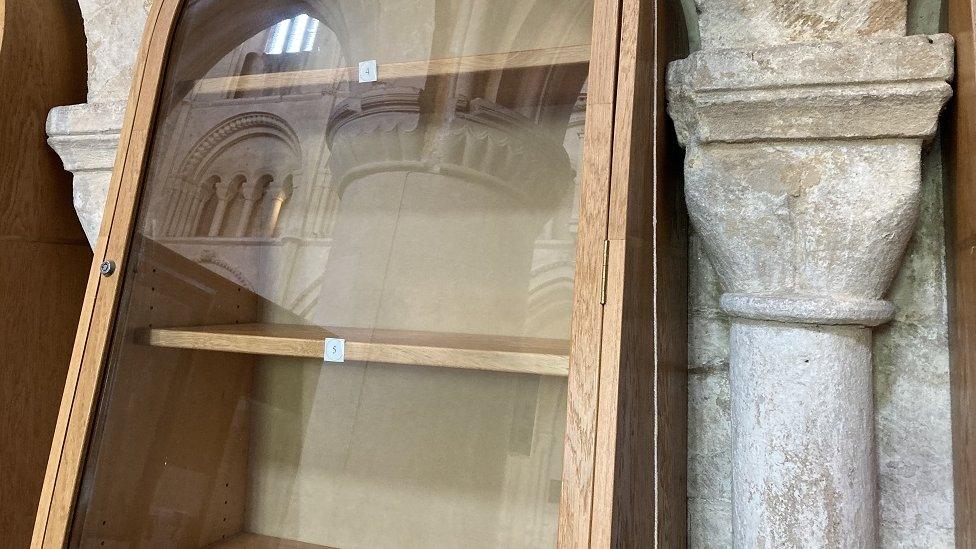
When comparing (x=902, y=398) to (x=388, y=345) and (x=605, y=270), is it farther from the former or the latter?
(x=388, y=345)

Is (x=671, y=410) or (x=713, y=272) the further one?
(x=713, y=272)

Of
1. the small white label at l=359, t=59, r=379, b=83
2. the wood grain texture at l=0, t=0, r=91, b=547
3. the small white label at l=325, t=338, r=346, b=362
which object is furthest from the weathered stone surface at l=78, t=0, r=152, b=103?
the small white label at l=325, t=338, r=346, b=362

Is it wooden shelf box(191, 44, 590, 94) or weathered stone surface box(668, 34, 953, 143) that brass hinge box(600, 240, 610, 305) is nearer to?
wooden shelf box(191, 44, 590, 94)

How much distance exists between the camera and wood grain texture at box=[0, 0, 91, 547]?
1.21 metres

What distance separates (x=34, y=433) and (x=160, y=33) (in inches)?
31.2

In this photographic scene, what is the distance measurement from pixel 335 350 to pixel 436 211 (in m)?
0.23

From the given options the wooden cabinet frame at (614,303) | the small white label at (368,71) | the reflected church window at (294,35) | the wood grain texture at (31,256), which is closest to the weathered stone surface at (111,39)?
the wood grain texture at (31,256)

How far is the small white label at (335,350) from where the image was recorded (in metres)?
0.88

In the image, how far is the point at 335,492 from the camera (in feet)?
3.04

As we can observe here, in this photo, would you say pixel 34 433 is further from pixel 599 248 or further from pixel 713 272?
pixel 713 272

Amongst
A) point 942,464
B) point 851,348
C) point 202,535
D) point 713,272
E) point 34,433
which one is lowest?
point 202,535

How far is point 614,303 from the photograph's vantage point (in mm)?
688

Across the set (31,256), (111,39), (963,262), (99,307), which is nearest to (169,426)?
(99,307)

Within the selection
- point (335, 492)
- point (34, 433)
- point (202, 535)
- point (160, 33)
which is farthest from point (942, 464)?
point (34, 433)
